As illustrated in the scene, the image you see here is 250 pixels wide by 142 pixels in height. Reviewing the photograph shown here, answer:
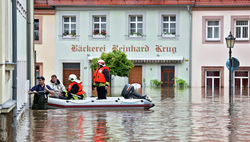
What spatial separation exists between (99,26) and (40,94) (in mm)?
28880

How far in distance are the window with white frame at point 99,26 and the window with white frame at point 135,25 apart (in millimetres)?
2134

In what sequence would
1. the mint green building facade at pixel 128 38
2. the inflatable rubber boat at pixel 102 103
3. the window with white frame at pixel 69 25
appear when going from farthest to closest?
the window with white frame at pixel 69 25 → the mint green building facade at pixel 128 38 → the inflatable rubber boat at pixel 102 103

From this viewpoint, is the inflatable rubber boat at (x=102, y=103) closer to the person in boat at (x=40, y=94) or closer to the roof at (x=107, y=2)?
the person in boat at (x=40, y=94)

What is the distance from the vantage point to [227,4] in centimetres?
4912

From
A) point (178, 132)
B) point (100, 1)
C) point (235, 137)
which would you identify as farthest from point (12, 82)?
point (100, 1)

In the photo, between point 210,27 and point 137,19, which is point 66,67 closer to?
point 137,19

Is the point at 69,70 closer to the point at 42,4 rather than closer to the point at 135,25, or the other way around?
the point at 42,4

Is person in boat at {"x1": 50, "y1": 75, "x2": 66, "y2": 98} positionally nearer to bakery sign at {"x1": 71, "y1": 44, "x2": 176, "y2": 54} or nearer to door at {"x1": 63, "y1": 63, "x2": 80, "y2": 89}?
bakery sign at {"x1": 71, "y1": 44, "x2": 176, "y2": 54}

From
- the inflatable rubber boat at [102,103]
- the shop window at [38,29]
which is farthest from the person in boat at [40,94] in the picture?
the shop window at [38,29]

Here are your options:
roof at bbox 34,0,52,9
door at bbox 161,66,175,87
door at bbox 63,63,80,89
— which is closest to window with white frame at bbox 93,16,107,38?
door at bbox 63,63,80,89

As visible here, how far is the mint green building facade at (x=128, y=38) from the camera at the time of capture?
1956 inches

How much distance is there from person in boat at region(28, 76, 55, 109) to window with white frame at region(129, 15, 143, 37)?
2833 centimetres

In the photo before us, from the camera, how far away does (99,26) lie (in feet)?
165

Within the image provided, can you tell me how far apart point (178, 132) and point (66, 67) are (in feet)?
120
